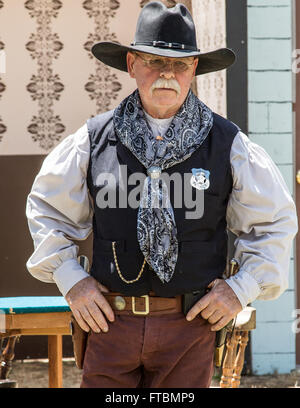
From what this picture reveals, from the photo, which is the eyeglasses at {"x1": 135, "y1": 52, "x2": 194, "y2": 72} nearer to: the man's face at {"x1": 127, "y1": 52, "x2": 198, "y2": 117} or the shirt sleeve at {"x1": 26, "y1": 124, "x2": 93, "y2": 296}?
the man's face at {"x1": 127, "y1": 52, "x2": 198, "y2": 117}

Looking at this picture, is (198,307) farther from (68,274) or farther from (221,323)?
(68,274)

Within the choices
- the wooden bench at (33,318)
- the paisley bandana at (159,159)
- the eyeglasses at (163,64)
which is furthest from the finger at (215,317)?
the wooden bench at (33,318)

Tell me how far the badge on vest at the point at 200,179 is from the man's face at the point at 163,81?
0.75 ft

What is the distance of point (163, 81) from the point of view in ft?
8.50

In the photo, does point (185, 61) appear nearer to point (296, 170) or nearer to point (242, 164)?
point (242, 164)

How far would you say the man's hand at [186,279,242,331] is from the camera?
2570 millimetres

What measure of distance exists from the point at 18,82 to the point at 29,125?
29 cm

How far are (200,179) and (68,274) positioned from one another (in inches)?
19.9

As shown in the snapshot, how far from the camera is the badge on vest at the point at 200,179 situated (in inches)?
102

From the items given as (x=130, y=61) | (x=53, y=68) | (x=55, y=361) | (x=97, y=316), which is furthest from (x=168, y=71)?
(x=53, y=68)

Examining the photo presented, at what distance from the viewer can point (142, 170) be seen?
103 inches

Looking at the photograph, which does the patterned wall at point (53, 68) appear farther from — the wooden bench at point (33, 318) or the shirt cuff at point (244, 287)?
the shirt cuff at point (244, 287)

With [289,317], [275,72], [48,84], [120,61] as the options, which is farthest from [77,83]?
[120,61]

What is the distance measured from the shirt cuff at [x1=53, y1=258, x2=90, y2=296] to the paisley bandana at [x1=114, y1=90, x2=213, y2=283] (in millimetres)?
223
